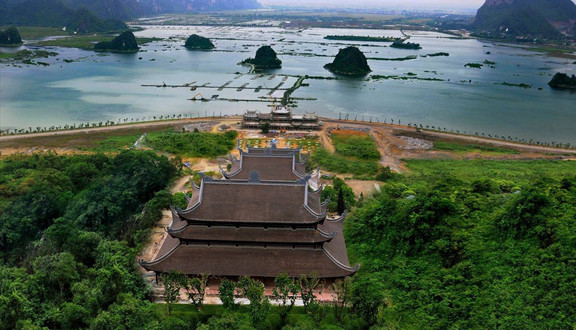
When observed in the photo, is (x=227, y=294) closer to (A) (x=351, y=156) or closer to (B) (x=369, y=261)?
(B) (x=369, y=261)

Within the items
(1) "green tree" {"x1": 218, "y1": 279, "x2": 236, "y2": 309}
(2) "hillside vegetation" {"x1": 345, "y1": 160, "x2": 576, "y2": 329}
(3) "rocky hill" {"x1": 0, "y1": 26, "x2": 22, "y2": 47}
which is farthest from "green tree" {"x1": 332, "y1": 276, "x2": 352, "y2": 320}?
(3) "rocky hill" {"x1": 0, "y1": 26, "x2": 22, "y2": 47}

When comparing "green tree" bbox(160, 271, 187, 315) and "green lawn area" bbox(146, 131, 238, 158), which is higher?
"green tree" bbox(160, 271, 187, 315)

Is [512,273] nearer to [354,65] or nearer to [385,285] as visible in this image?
[385,285]

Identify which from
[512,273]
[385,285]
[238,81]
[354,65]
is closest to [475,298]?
[512,273]

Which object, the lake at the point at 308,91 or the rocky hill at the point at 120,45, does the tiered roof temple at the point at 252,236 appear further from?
the rocky hill at the point at 120,45

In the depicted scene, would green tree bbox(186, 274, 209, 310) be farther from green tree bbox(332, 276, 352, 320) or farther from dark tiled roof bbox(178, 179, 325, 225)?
green tree bbox(332, 276, 352, 320)
